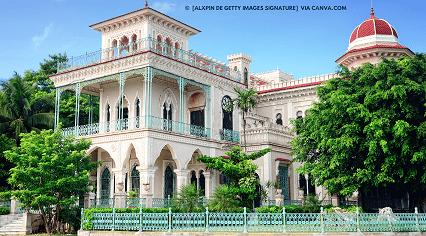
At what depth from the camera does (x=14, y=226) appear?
21906mm

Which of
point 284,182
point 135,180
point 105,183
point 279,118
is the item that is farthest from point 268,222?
point 279,118

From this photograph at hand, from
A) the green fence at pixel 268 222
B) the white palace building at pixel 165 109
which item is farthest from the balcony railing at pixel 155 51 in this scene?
the green fence at pixel 268 222

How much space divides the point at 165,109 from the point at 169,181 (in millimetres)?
3934

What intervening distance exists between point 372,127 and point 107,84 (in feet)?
48.5

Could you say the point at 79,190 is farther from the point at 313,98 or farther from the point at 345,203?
the point at 313,98

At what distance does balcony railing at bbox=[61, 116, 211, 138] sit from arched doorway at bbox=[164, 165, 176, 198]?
2.47m

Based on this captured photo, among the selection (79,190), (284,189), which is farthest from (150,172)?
(284,189)

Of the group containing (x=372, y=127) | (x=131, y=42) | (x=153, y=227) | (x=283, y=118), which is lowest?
(x=153, y=227)

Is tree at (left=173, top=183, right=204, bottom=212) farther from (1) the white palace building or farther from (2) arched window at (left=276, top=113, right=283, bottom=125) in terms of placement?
(2) arched window at (left=276, top=113, right=283, bottom=125)

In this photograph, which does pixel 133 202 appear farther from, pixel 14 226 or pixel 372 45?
pixel 372 45

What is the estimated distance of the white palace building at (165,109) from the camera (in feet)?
75.8

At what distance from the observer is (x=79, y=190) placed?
67.5 ft

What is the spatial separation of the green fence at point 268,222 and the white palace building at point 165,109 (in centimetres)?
458

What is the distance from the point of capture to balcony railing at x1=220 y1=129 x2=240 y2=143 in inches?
1056
